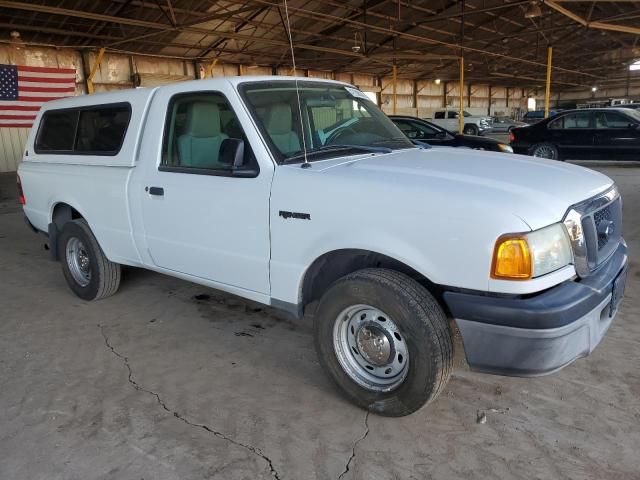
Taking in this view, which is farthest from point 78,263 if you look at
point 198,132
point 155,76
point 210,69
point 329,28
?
point 329,28

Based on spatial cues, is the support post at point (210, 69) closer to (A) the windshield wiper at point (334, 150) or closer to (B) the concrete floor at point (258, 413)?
(B) the concrete floor at point (258, 413)

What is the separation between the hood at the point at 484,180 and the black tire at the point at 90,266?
2.55 metres

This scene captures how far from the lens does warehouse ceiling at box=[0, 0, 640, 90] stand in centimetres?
1487

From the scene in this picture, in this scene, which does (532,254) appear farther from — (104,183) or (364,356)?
(104,183)

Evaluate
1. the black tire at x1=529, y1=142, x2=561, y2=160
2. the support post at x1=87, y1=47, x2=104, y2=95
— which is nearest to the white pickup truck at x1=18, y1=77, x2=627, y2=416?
the black tire at x1=529, y1=142, x2=561, y2=160

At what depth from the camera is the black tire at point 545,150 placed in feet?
44.0

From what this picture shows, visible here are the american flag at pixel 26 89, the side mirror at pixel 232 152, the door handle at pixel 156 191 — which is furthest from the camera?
the american flag at pixel 26 89

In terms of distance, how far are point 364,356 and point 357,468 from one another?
0.61 meters

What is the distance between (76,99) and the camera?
4590 mm

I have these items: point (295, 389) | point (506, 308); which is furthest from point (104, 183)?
point (506, 308)

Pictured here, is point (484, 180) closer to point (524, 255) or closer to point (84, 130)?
point (524, 255)

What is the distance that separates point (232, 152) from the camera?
291cm

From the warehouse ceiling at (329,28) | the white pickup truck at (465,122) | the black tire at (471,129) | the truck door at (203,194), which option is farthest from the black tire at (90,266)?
the black tire at (471,129)

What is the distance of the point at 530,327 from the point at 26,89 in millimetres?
17559
